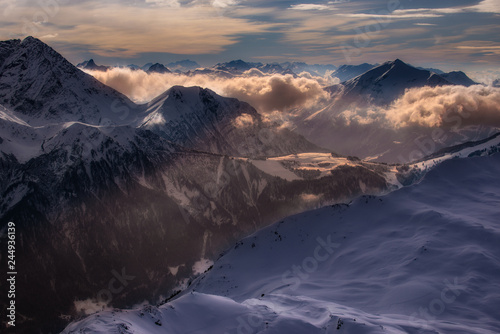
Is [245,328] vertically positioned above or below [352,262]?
above

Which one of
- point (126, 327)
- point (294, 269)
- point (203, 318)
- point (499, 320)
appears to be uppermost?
point (126, 327)

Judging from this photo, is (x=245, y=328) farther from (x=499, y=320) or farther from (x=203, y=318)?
(x=499, y=320)

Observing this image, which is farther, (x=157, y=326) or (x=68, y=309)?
(x=68, y=309)

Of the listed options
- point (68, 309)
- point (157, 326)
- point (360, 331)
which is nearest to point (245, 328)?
point (157, 326)

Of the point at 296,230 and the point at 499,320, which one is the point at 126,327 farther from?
the point at 296,230

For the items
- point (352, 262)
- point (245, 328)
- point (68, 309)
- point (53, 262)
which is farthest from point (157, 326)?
point (53, 262)

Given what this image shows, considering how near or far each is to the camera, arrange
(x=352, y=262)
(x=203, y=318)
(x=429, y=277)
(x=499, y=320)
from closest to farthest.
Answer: (x=203, y=318)
(x=499, y=320)
(x=429, y=277)
(x=352, y=262)

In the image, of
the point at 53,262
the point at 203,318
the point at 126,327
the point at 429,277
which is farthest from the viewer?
the point at 53,262
